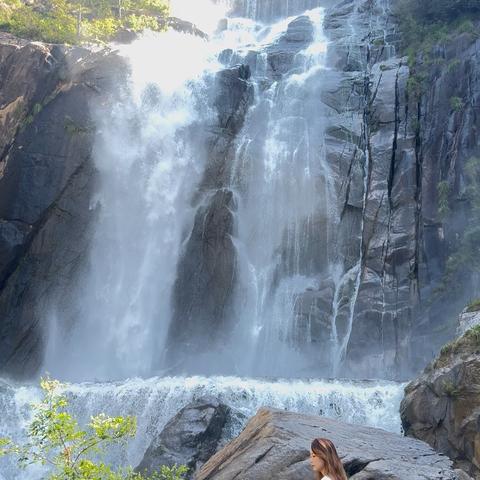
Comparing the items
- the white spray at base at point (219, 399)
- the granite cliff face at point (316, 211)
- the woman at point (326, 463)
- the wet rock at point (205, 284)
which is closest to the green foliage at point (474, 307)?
the white spray at base at point (219, 399)

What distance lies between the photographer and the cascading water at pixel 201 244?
71.5 feet

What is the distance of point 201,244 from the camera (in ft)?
80.5

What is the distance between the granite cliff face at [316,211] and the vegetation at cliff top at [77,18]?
8.57ft

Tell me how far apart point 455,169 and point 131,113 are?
14.3 metres

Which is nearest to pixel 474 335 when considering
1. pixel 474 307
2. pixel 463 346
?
pixel 463 346

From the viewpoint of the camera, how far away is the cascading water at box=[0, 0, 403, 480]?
21.8 meters

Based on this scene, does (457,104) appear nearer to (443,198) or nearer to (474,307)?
(443,198)

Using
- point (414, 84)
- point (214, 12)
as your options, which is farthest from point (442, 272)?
point (214, 12)

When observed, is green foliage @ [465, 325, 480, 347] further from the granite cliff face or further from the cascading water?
the granite cliff face

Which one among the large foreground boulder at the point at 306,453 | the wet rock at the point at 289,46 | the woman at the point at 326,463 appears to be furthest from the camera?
the wet rock at the point at 289,46

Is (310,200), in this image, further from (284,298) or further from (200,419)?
(200,419)

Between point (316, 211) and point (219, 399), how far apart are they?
10111mm

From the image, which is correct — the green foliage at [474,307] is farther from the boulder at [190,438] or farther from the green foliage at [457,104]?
the green foliage at [457,104]

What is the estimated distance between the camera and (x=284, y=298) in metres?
23.0
